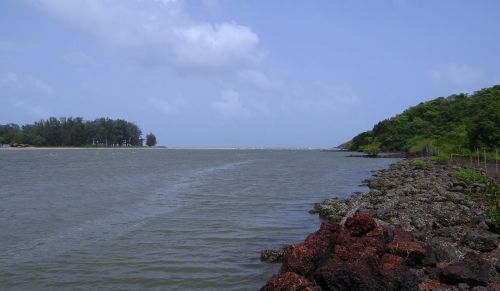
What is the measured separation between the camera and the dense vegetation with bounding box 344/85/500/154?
58.0 metres

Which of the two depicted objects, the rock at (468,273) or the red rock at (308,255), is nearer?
the rock at (468,273)

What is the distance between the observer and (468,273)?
28.5ft

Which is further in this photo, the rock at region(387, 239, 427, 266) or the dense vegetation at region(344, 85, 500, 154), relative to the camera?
the dense vegetation at region(344, 85, 500, 154)

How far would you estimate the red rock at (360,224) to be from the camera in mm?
10289

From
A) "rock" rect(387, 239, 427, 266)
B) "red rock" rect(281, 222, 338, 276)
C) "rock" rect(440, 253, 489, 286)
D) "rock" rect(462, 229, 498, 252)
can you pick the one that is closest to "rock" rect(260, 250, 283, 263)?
"red rock" rect(281, 222, 338, 276)

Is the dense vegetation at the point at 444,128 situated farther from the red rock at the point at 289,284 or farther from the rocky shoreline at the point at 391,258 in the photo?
the red rock at the point at 289,284

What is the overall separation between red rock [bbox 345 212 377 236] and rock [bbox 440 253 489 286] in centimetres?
176

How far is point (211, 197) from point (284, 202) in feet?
15.1

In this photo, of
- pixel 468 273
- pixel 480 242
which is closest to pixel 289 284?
pixel 468 273

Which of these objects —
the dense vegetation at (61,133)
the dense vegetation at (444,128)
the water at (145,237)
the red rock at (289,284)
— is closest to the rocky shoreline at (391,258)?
the red rock at (289,284)

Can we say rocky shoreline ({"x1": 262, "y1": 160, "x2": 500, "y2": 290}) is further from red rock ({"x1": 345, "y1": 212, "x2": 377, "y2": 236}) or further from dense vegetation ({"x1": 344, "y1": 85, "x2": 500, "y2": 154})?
dense vegetation ({"x1": 344, "y1": 85, "x2": 500, "y2": 154})

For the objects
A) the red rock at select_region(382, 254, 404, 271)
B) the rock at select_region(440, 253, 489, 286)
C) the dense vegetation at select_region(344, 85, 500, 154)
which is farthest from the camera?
the dense vegetation at select_region(344, 85, 500, 154)

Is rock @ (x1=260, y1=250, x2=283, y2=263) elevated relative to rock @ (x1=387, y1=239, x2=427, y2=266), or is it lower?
lower

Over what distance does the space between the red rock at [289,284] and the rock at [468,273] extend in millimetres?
2875
